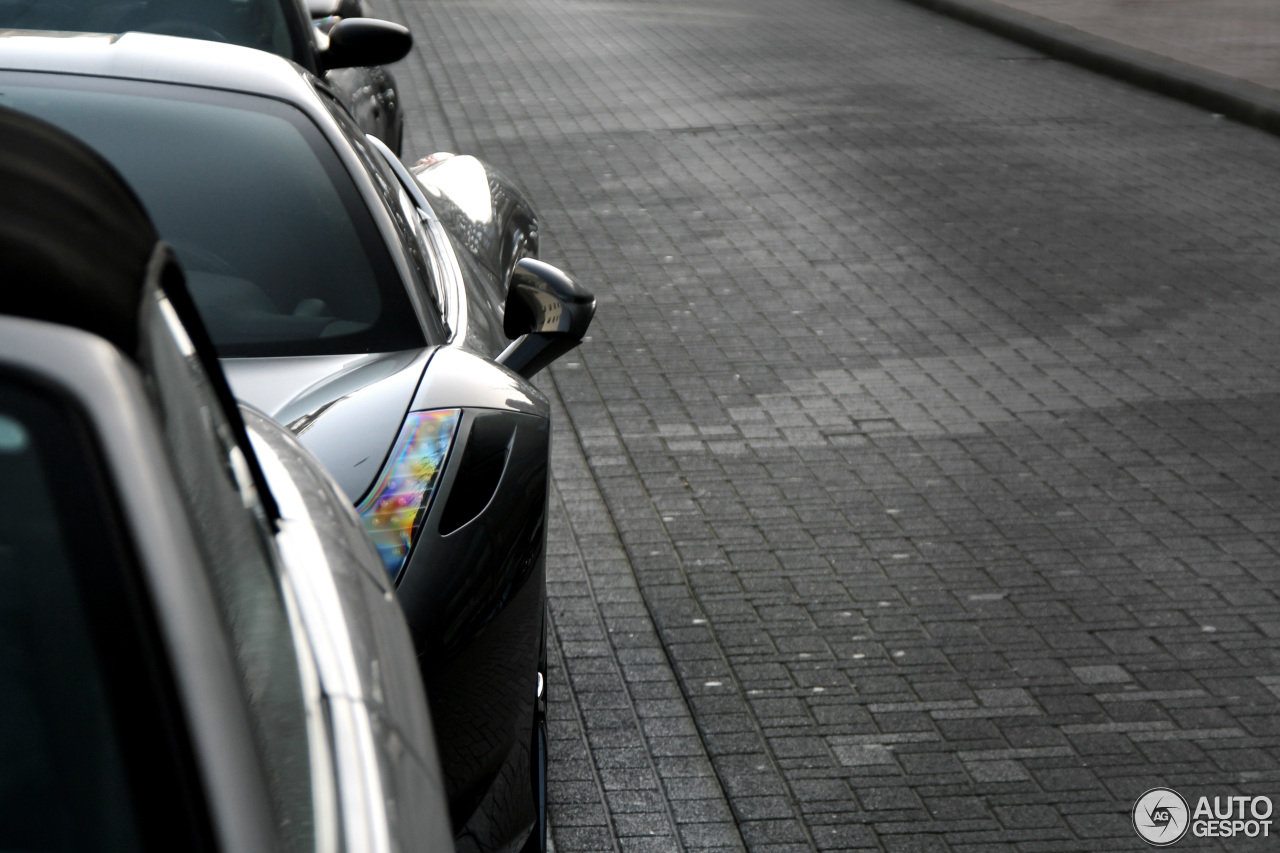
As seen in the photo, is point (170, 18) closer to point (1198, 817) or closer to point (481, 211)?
point (481, 211)

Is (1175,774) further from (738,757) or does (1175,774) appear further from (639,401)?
(639,401)

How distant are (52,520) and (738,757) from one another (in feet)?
9.70

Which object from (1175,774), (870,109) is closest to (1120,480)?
(1175,774)

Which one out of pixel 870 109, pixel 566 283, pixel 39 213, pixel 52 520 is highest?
pixel 39 213

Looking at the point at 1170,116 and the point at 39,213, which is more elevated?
the point at 39,213

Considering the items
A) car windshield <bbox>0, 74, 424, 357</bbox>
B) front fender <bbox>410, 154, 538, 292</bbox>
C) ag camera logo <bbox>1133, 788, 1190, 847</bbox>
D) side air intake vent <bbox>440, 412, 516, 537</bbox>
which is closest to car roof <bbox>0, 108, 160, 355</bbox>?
side air intake vent <bbox>440, 412, 516, 537</bbox>

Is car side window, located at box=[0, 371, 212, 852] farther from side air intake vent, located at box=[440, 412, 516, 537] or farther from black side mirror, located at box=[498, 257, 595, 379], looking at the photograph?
black side mirror, located at box=[498, 257, 595, 379]

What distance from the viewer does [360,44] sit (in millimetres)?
7461

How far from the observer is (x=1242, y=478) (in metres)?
5.64

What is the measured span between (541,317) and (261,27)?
3575 mm

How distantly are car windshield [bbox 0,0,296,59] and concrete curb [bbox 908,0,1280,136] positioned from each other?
346 inches

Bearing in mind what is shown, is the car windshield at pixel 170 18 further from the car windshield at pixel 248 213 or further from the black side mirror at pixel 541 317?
the black side mirror at pixel 541 317

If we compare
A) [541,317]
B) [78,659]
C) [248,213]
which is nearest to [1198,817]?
[541,317]

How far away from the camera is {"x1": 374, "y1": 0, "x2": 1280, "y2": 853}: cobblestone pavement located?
12.7 ft
